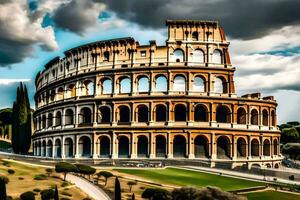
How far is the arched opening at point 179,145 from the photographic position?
64.1 meters

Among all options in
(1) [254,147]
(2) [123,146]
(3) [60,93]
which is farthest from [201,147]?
(3) [60,93]

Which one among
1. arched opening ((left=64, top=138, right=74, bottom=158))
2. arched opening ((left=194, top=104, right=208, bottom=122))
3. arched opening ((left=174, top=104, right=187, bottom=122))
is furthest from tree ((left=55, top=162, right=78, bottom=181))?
arched opening ((left=194, top=104, right=208, bottom=122))

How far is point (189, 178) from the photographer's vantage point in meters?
47.9

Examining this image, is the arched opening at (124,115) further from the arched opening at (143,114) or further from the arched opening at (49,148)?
the arched opening at (49,148)

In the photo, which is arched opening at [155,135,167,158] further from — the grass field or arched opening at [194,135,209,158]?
the grass field

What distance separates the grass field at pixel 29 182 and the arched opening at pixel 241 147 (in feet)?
102

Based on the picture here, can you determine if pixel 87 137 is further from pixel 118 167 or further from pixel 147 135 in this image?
pixel 118 167

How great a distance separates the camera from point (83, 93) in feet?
234

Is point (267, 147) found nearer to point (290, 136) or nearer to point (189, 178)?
point (189, 178)

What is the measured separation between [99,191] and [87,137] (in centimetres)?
2880

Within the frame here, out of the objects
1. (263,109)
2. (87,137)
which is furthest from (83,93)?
(263,109)

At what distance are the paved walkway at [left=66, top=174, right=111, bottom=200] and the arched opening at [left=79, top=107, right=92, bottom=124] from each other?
77.3 ft

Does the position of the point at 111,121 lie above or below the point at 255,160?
above

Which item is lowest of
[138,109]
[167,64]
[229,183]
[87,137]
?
[229,183]
